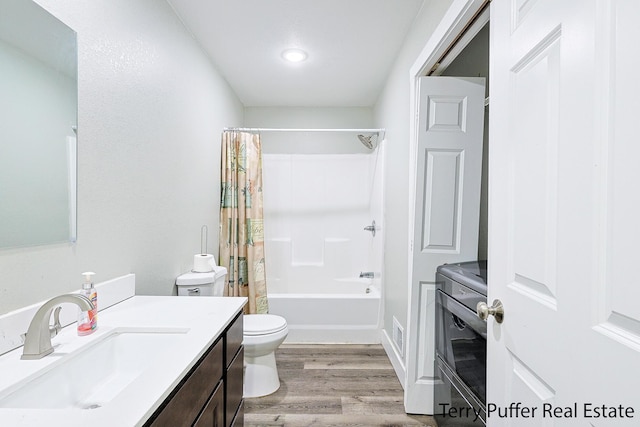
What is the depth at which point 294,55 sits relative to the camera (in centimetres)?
254

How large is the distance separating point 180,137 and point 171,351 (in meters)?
1.47

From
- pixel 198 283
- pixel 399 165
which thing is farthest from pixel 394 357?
pixel 198 283

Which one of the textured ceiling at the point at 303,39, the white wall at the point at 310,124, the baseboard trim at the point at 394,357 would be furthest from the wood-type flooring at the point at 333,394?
the textured ceiling at the point at 303,39

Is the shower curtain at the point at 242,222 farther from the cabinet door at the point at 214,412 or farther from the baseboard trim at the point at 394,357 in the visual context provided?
the cabinet door at the point at 214,412

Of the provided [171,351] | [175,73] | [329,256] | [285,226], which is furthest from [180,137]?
[329,256]

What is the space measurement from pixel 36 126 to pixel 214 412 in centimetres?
107

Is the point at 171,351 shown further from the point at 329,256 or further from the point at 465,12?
the point at 329,256

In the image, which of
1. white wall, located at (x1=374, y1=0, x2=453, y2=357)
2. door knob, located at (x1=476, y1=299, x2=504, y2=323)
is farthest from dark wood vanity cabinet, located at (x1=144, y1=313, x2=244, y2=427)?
white wall, located at (x1=374, y1=0, x2=453, y2=357)

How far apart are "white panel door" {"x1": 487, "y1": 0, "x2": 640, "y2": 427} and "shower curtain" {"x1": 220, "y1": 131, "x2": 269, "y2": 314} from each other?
2149mm

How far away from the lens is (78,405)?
3.02 ft

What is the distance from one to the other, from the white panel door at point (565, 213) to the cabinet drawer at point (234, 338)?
0.90 metres

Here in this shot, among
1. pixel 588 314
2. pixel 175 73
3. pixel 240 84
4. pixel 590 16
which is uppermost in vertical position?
pixel 240 84

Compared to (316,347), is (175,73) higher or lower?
higher

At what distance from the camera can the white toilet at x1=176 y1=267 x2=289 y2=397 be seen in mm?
2061
